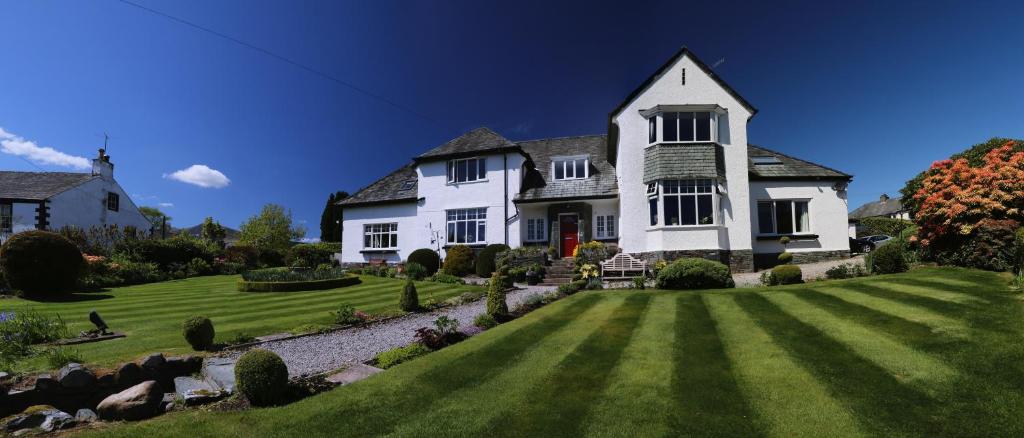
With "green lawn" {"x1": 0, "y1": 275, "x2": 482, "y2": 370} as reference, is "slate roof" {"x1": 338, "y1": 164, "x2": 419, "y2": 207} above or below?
above

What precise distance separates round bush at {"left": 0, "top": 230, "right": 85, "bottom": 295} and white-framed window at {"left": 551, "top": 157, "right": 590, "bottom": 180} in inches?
915

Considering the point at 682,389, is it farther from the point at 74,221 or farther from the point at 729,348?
the point at 74,221

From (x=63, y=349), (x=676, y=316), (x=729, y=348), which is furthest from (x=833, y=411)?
(x=63, y=349)

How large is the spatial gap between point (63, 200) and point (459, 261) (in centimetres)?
3100

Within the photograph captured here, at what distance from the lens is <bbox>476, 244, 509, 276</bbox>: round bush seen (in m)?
23.8

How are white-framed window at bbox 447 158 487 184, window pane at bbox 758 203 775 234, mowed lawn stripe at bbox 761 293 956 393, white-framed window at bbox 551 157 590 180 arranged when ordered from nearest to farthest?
mowed lawn stripe at bbox 761 293 956 393 → window pane at bbox 758 203 775 234 → white-framed window at bbox 551 157 590 180 → white-framed window at bbox 447 158 487 184

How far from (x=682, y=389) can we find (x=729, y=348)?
7.56 ft

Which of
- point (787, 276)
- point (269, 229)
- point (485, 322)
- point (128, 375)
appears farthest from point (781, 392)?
point (269, 229)

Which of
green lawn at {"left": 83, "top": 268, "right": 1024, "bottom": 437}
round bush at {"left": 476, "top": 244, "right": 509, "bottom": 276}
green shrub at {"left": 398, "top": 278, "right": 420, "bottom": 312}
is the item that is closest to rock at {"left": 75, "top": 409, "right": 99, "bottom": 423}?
green lawn at {"left": 83, "top": 268, "right": 1024, "bottom": 437}

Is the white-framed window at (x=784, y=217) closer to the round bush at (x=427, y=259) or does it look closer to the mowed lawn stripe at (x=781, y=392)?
the mowed lawn stripe at (x=781, y=392)

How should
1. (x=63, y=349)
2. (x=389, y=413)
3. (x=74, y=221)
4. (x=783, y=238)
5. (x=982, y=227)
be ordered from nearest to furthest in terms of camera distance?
(x=389, y=413) → (x=63, y=349) → (x=982, y=227) → (x=783, y=238) → (x=74, y=221)

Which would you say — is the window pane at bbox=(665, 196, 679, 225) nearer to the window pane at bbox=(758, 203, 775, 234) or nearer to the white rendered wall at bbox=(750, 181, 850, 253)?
the white rendered wall at bbox=(750, 181, 850, 253)

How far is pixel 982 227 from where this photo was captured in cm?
1288

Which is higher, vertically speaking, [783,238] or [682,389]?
[783,238]
